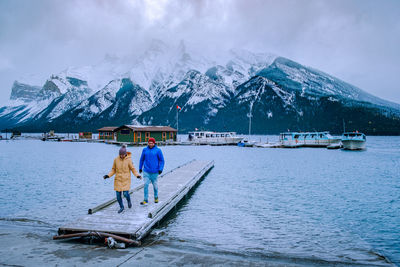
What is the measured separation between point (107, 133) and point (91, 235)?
105 metres

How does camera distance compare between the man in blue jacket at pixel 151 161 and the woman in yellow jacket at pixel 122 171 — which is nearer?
the woman in yellow jacket at pixel 122 171

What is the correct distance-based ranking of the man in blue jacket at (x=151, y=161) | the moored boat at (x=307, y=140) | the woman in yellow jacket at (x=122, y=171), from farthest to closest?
the moored boat at (x=307, y=140)
the man in blue jacket at (x=151, y=161)
the woman in yellow jacket at (x=122, y=171)

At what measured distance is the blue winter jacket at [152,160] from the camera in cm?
1237

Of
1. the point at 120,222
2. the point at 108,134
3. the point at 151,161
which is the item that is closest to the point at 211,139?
the point at 108,134

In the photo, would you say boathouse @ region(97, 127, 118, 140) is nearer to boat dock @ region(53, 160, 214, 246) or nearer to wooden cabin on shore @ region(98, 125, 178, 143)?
wooden cabin on shore @ region(98, 125, 178, 143)

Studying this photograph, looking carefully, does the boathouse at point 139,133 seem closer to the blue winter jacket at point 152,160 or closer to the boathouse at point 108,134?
the boathouse at point 108,134

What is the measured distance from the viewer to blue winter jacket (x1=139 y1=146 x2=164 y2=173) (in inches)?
487

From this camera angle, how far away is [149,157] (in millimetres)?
12367

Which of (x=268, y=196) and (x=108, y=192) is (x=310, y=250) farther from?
(x=108, y=192)

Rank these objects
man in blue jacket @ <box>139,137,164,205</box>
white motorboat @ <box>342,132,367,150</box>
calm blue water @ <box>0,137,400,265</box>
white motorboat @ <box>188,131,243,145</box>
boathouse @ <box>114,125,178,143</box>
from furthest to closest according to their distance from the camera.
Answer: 1. white motorboat @ <box>188,131,243,145</box>
2. boathouse @ <box>114,125,178,143</box>
3. white motorboat @ <box>342,132,367,150</box>
4. man in blue jacket @ <box>139,137,164,205</box>
5. calm blue water @ <box>0,137,400,265</box>

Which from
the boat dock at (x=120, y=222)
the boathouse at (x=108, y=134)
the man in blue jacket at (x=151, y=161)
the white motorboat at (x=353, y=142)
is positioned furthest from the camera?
the boathouse at (x=108, y=134)

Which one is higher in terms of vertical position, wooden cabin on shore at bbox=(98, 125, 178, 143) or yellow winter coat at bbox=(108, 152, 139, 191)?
wooden cabin on shore at bbox=(98, 125, 178, 143)

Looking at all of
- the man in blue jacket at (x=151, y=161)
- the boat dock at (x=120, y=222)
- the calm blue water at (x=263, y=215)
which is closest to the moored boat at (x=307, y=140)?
the calm blue water at (x=263, y=215)

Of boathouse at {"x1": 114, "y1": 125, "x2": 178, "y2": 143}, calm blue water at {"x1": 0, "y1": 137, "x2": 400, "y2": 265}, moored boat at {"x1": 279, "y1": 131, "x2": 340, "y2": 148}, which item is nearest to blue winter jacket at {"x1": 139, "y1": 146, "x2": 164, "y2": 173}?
calm blue water at {"x1": 0, "y1": 137, "x2": 400, "y2": 265}
